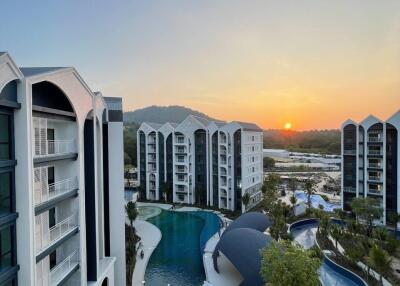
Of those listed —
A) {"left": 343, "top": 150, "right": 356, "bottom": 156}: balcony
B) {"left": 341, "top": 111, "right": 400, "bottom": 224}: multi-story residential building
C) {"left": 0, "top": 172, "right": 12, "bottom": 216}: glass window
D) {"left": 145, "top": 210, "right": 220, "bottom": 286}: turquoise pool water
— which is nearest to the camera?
{"left": 0, "top": 172, "right": 12, "bottom": 216}: glass window

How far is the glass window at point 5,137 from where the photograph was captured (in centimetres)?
873

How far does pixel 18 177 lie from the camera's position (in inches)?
357

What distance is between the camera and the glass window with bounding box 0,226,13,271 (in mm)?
8875

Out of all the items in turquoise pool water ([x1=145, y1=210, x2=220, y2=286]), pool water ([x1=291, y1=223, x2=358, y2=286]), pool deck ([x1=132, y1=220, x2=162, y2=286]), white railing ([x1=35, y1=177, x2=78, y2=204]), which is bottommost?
pool water ([x1=291, y1=223, x2=358, y2=286])

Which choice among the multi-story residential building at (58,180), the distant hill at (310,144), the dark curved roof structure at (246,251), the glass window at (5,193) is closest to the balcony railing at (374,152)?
the dark curved roof structure at (246,251)

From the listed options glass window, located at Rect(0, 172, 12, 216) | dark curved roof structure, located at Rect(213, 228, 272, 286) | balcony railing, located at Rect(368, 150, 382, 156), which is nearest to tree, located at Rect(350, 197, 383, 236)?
balcony railing, located at Rect(368, 150, 382, 156)

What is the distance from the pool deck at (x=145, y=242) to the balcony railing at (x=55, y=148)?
9.57 m

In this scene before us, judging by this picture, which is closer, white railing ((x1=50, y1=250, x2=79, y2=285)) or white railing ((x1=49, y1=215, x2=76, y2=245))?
white railing ((x1=50, y1=250, x2=79, y2=285))

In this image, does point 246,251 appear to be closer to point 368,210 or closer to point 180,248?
point 180,248

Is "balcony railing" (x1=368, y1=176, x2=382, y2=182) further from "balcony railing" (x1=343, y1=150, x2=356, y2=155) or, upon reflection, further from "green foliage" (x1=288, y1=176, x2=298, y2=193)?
"green foliage" (x1=288, y1=176, x2=298, y2=193)

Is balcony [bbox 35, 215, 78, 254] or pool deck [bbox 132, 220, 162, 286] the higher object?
balcony [bbox 35, 215, 78, 254]

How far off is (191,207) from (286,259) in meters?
27.2

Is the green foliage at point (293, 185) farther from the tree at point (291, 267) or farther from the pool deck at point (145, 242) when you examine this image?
the tree at point (291, 267)

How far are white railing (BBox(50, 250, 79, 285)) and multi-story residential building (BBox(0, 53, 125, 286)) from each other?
0.03 metres
